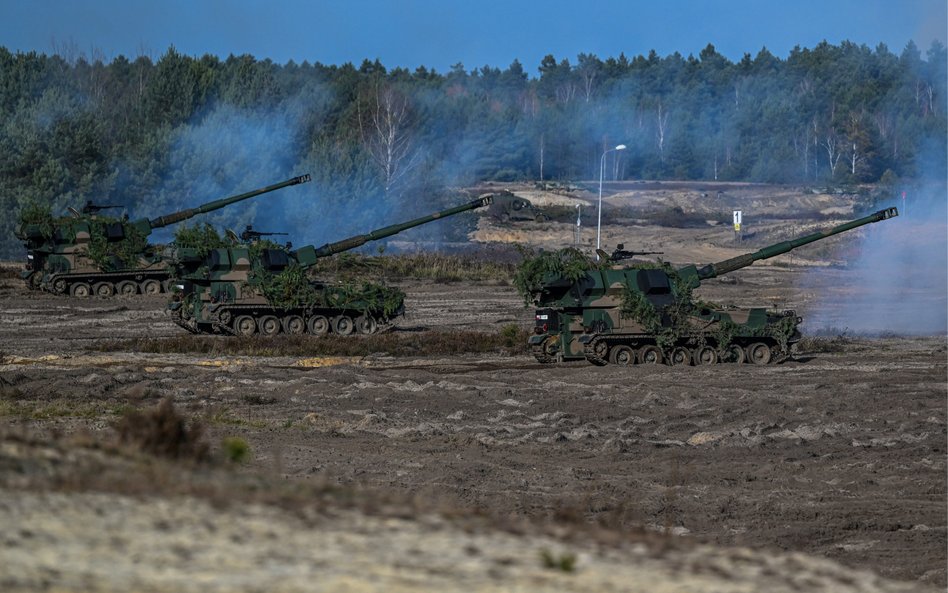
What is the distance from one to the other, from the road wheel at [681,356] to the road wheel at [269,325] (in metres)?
10.2

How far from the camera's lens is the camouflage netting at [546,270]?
26781 mm

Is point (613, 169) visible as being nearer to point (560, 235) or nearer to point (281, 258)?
point (560, 235)

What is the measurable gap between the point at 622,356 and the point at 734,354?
233cm

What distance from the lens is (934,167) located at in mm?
61125

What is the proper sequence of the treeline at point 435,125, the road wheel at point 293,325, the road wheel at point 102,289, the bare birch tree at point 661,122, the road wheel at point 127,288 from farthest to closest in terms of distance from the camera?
the bare birch tree at point 661,122
the treeline at point 435,125
the road wheel at point 127,288
the road wheel at point 102,289
the road wheel at point 293,325

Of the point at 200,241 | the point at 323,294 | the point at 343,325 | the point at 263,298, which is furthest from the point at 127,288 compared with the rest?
the point at 323,294

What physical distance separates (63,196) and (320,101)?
21.2 metres

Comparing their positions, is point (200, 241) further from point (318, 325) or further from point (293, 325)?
point (318, 325)

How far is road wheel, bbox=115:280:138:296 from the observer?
43500 millimetres

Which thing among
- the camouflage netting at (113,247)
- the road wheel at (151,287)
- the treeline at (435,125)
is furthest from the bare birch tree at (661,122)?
the camouflage netting at (113,247)

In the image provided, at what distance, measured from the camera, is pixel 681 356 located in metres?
27.0

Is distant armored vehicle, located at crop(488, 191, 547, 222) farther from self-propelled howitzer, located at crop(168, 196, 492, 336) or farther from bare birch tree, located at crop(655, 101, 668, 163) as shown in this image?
self-propelled howitzer, located at crop(168, 196, 492, 336)

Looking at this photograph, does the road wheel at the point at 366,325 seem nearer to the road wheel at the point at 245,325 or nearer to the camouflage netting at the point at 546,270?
the road wheel at the point at 245,325

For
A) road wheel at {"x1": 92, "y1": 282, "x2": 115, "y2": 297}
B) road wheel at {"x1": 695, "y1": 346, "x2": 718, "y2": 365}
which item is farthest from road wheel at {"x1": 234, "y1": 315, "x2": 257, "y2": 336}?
road wheel at {"x1": 92, "y1": 282, "x2": 115, "y2": 297}
